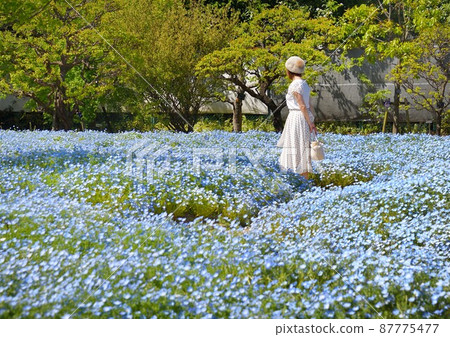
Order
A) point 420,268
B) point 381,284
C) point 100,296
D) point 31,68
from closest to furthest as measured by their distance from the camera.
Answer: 1. point 100,296
2. point 381,284
3. point 420,268
4. point 31,68

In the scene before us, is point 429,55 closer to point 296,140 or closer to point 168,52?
point 168,52

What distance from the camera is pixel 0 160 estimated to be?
8.27m

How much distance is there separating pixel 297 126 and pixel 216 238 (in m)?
3.58

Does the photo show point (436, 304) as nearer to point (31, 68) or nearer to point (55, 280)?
point (55, 280)

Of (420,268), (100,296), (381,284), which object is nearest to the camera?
(100,296)

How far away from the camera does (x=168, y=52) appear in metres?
17.3

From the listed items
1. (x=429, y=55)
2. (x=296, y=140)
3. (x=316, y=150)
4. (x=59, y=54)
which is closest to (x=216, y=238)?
(x=316, y=150)

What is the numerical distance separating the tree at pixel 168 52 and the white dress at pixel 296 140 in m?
9.34

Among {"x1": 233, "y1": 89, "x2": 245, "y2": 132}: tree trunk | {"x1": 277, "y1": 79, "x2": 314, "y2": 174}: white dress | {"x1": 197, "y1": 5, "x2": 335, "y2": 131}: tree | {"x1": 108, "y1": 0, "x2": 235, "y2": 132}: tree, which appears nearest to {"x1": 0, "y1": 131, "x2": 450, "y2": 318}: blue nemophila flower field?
{"x1": 277, "y1": 79, "x2": 314, "y2": 174}: white dress

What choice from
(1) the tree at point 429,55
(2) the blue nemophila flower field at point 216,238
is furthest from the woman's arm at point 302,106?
(1) the tree at point 429,55

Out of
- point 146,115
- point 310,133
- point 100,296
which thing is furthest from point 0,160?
point 146,115

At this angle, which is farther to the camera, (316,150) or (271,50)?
(271,50)

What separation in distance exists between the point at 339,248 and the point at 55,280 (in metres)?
2.48

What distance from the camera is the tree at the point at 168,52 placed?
17359 millimetres
